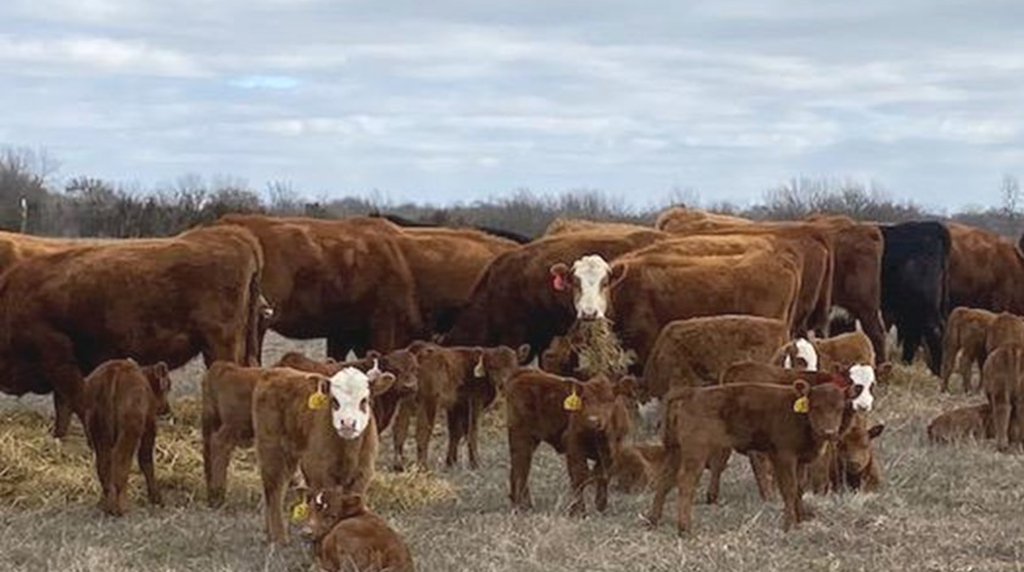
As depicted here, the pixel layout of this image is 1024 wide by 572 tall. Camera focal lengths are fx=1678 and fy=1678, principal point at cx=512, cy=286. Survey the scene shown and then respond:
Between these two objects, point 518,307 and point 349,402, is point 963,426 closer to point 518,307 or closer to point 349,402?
point 518,307

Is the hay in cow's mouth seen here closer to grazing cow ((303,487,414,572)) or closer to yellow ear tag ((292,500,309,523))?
yellow ear tag ((292,500,309,523))

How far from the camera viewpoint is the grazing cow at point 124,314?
501 inches

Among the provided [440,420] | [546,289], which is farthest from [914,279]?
[440,420]

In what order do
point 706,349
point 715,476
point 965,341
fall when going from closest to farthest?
point 715,476 → point 706,349 → point 965,341

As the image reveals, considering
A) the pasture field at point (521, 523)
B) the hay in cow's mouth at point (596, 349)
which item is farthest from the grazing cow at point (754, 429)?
the hay in cow's mouth at point (596, 349)

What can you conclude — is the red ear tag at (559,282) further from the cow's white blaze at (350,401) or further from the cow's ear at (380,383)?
the cow's white blaze at (350,401)

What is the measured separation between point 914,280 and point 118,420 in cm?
1369

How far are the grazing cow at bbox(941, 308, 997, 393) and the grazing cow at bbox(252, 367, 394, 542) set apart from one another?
31.8 feet

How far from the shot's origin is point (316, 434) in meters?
9.27

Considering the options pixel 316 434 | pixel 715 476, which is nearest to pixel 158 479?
pixel 316 434

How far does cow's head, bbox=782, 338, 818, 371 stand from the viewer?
12.5m

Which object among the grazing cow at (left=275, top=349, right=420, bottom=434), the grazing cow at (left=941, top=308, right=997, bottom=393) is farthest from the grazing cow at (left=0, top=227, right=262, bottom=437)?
the grazing cow at (left=941, top=308, right=997, bottom=393)

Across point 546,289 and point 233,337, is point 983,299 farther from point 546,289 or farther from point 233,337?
point 233,337

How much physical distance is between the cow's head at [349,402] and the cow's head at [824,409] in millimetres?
2485
